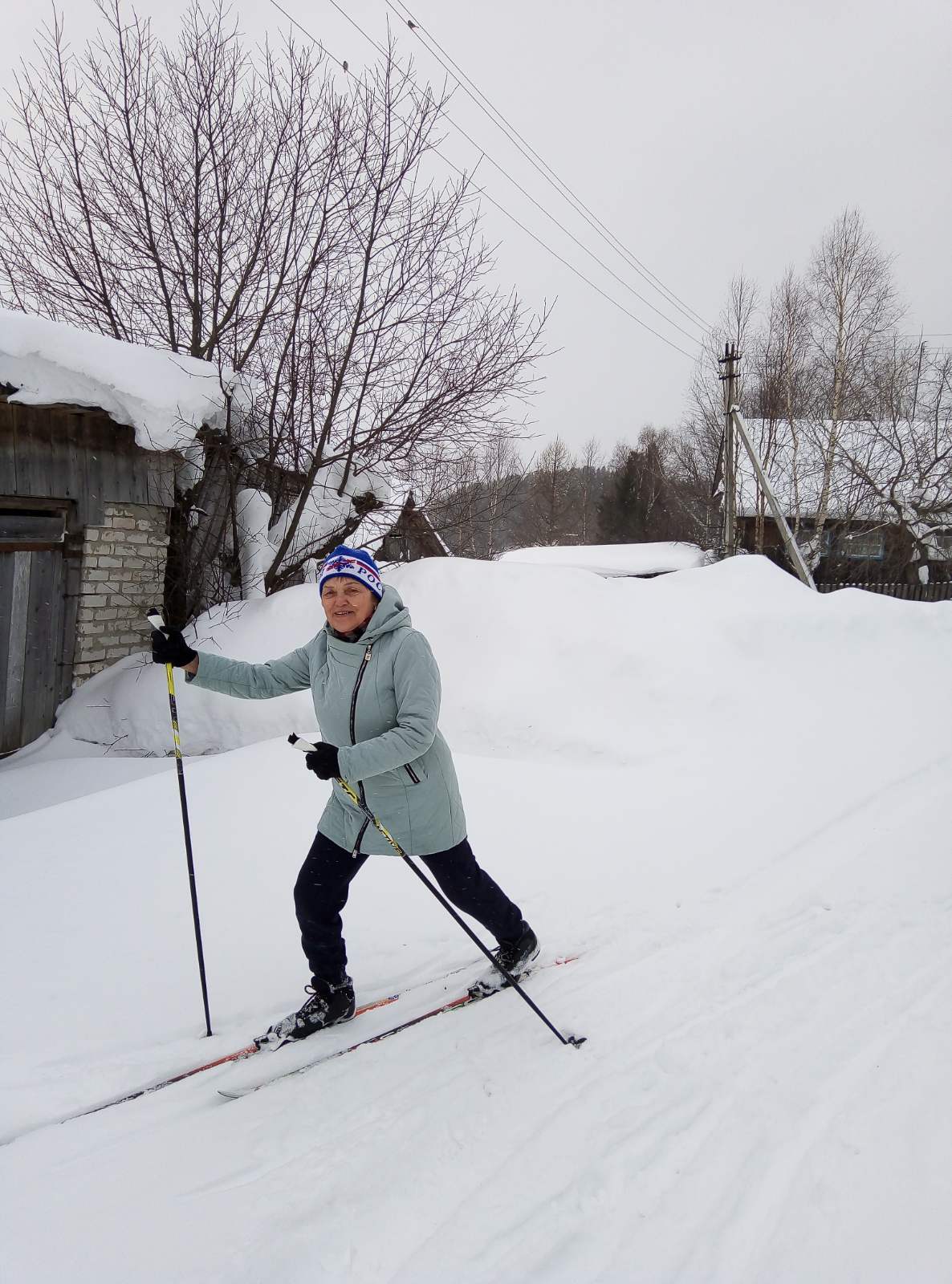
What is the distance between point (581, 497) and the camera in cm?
4506

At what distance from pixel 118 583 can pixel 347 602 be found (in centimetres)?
594

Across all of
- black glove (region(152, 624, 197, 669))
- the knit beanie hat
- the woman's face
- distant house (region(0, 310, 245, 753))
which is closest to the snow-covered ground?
distant house (region(0, 310, 245, 753))

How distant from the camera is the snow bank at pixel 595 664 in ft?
20.4

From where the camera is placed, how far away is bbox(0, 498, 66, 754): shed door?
659cm

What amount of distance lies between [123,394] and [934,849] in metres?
7.34

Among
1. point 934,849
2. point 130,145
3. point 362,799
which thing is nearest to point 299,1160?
point 362,799

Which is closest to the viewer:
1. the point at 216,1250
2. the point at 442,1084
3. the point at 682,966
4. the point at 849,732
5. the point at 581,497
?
the point at 216,1250

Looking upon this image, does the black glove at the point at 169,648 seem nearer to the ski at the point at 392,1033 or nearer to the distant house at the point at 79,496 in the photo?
the ski at the point at 392,1033

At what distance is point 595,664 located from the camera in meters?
6.79

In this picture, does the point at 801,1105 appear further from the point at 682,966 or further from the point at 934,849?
the point at 934,849

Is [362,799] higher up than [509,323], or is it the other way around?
[509,323]

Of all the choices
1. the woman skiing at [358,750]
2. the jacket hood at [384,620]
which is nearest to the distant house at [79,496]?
the woman skiing at [358,750]

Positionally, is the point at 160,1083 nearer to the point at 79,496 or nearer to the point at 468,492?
the point at 79,496

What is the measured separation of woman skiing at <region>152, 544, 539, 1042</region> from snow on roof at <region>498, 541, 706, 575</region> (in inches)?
851
